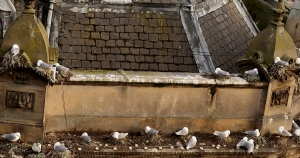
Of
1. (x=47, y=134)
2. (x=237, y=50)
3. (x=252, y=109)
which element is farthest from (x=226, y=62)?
(x=47, y=134)

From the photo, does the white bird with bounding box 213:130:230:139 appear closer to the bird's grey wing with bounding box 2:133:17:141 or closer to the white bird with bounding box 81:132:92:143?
the white bird with bounding box 81:132:92:143

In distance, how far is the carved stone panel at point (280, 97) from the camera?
65.1 ft

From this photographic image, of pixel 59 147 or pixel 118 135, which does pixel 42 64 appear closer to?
pixel 59 147

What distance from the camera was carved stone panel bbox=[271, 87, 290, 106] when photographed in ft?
65.1

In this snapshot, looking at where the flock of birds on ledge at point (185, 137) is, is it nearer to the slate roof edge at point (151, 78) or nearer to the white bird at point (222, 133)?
the white bird at point (222, 133)

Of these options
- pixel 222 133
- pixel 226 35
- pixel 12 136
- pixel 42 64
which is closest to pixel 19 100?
pixel 12 136

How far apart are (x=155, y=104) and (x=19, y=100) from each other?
325 centimetres

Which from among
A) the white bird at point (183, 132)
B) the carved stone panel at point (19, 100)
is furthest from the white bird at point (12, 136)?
the white bird at point (183, 132)

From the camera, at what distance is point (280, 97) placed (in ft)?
65.6

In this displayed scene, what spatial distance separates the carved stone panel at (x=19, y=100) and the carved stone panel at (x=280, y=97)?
19.7 ft

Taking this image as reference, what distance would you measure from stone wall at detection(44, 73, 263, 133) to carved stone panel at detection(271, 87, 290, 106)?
0.39 meters

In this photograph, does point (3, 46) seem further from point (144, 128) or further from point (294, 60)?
point (294, 60)

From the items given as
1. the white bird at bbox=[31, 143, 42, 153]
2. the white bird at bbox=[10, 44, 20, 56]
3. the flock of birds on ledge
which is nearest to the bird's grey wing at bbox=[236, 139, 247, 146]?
the flock of birds on ledge

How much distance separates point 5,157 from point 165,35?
5.88 meters
